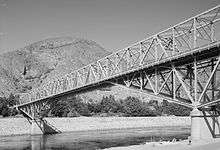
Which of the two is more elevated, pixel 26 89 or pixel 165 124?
pixel 26 89

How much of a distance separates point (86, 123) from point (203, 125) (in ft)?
202

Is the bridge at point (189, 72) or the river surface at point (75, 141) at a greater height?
the bridge at point (189, 72)

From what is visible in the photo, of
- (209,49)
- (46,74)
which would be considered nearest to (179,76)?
(209,49)

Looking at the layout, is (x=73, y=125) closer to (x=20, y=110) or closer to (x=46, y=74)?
(x=20, y=110)

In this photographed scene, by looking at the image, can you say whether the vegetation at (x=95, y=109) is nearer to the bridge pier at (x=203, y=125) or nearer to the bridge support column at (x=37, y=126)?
the bridge support column at (x=37, y=126)

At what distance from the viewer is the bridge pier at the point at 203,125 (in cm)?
2995

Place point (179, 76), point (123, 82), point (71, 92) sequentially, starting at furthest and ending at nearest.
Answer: point (71, 92) < point (123, 82) < point (179, 76)

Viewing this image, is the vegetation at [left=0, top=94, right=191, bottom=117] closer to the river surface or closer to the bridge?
the river surface

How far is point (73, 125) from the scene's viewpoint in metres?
86.2

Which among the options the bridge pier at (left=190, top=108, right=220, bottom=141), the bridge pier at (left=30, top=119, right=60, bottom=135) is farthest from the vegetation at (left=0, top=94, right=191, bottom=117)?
the bridge pier at (left=190, top=108, right=220, bottom=141)

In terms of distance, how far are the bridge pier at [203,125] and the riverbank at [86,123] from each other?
54171 mm

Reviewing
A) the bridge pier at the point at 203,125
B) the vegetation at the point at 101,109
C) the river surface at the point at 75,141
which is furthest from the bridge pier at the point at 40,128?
the bridge pier at the point at 203,125

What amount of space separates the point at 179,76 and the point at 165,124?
264 feet

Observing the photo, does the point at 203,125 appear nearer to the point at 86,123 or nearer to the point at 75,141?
the point at 75,141
